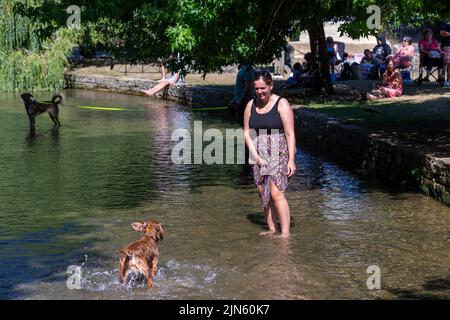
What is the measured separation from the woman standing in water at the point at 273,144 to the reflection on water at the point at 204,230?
519mm

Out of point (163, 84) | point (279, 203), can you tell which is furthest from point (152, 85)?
point (279, 203)

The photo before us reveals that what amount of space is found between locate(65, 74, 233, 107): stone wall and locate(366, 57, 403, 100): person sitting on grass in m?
5.33

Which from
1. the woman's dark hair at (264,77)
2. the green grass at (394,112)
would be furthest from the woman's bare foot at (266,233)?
the green grass at (394,112)

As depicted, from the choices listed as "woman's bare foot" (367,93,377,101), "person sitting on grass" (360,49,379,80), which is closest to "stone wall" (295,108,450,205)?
"woman's bare foot" (367,93,377,101)

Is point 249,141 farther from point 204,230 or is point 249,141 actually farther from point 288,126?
point 204,230

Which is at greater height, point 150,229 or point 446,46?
point 446,46

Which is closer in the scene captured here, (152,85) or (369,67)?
(369,67)

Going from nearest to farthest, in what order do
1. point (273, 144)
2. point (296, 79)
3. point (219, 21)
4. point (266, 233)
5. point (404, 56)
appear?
point (273, 144)
point (266, 233)
point (219, 21)
point (404, 56)
point (296, 79)

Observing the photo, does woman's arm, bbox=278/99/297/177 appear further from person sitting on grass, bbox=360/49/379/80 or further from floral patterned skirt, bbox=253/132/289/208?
person sitting on grass, bbox=360/49/379/80

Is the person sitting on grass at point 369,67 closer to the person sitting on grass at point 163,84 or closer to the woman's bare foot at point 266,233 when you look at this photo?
the person sitting on grass at point 163,84

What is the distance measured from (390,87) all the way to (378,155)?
9.00 m

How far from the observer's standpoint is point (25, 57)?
3434 cm

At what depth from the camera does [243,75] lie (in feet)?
51.9
